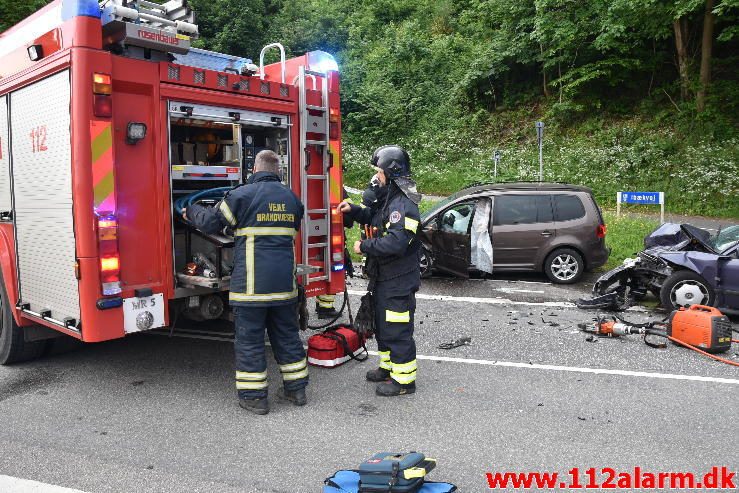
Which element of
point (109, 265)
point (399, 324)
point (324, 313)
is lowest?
point (324, 313)

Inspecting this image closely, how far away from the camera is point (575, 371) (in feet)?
17.6

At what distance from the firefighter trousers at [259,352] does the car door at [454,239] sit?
5392 mm

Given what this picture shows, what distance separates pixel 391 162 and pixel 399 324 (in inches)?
50.6

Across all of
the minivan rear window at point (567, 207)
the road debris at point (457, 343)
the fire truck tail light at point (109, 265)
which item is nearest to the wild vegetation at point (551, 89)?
the minivan rear window at point (567, 207)

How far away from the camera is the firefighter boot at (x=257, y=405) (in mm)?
4328

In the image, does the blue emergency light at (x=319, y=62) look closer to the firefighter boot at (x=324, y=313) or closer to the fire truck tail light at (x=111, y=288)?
the fire truck tail light at (x=111, y=288)

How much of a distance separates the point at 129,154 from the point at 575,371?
4.08 m

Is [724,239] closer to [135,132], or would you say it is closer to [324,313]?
[324,313]

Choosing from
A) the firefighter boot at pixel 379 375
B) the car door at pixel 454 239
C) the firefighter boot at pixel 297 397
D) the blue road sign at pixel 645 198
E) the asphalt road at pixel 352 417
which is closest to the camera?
the asphalt road at pixel 352 417

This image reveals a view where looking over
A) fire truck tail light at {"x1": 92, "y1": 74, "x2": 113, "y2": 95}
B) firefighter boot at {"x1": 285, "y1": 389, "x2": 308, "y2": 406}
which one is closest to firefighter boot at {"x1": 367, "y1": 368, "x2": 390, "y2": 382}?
firefighter boot at {"x1": 285, "y1": 389, "x2": 308, "y2": 406}

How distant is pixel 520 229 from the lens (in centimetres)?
970

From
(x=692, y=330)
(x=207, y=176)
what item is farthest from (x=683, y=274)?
(x=207, y=176)

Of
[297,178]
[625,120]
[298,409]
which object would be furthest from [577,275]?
[625,120]

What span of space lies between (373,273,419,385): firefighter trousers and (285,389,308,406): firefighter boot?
0.72m
